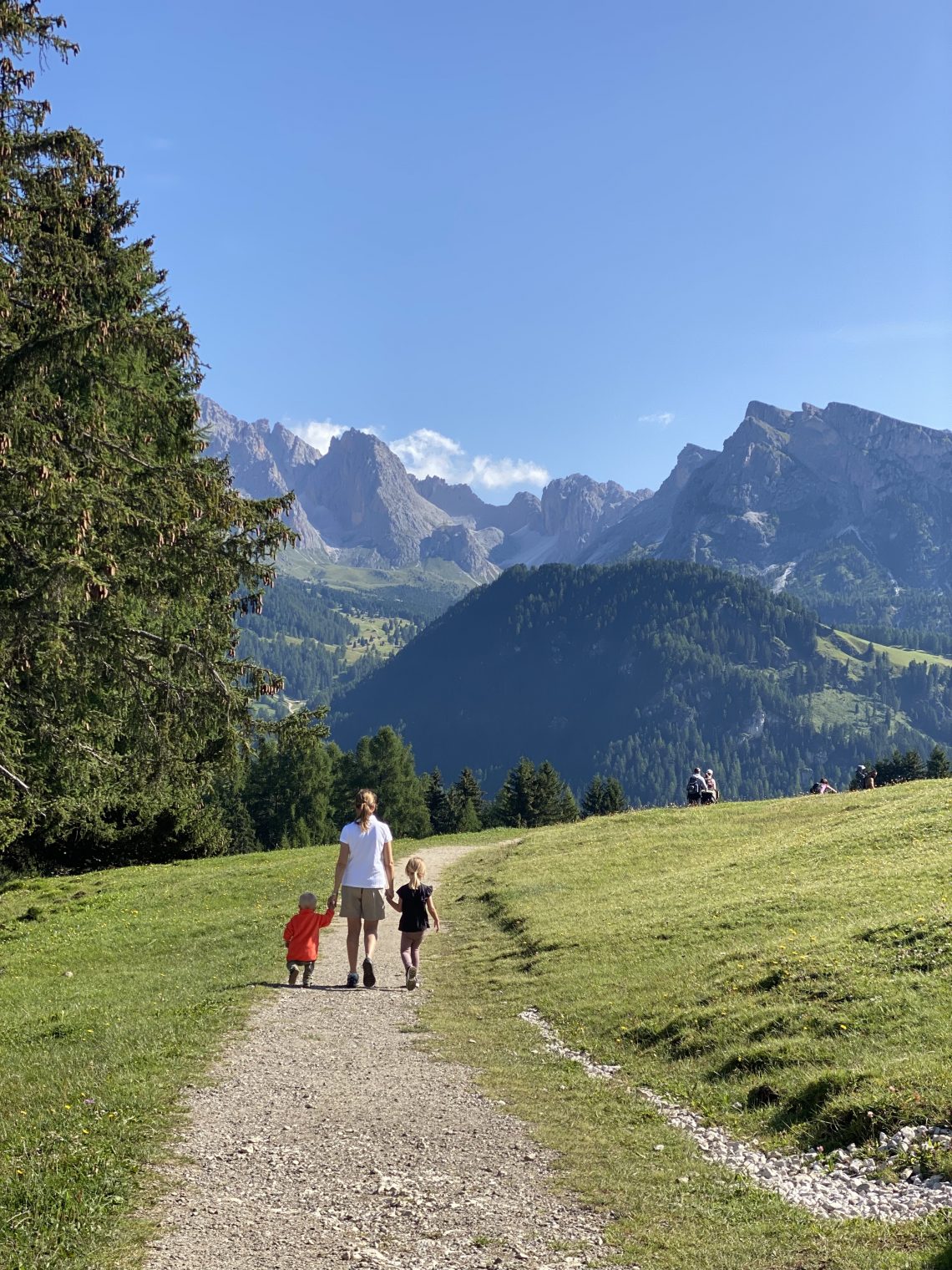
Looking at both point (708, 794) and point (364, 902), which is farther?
point (708, 794)

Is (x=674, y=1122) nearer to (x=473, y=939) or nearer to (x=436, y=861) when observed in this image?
(x=473, y=939)

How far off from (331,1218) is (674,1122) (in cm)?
538

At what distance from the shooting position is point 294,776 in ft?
341

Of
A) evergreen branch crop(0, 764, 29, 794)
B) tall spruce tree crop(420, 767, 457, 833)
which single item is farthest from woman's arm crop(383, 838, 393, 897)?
tall spruce tree crop(420, 767, 457, 833)

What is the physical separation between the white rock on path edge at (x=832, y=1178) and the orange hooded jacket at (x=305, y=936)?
8.94 m

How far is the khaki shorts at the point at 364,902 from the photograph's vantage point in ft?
60.5

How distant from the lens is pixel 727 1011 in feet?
52.4

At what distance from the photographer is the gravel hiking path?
25.4 feet

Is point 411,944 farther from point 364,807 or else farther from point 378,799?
point 378,799

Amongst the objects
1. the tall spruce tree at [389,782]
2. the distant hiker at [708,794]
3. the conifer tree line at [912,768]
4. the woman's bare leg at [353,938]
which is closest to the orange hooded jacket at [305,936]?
the woman's bare leg at [353,938]

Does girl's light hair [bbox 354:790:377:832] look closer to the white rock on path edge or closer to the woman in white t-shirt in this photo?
the woman in white t-shirt

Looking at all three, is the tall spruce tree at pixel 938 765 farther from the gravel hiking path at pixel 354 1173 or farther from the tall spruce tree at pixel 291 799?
the gravel hiking path at pixel 354 1173

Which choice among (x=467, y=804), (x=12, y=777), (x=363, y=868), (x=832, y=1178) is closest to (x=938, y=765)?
(x=467, y=804)

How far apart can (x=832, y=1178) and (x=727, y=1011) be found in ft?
20.2
